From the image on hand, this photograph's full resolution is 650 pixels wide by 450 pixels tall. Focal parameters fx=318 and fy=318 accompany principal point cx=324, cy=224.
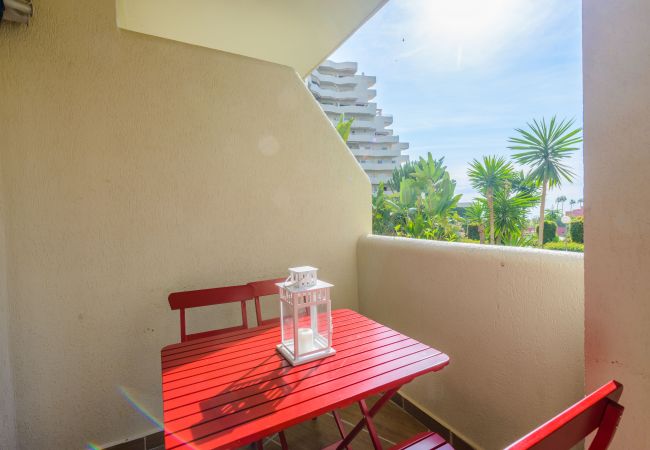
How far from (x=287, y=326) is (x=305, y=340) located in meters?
0.19

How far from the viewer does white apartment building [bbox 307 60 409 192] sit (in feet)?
64.2

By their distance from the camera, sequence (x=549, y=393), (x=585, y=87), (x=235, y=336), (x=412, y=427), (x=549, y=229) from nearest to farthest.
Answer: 1. (x=585, y=87)
2. (x=549, y=393)
3. (x=235, y=336)
4. (x=412, y=427)
5. (x=549, y=229)

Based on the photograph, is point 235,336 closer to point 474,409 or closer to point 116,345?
point 116,345

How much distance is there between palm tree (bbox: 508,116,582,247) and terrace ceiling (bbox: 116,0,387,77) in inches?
199

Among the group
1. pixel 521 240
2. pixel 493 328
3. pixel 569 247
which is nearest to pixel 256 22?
pixel 493 328

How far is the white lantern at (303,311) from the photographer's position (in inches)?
53.8

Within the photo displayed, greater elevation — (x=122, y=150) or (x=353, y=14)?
(x=353, y=14)

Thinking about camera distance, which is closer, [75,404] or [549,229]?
[75,404]

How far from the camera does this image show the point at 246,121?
99.0 inches

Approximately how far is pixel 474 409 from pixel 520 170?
18.9 feet

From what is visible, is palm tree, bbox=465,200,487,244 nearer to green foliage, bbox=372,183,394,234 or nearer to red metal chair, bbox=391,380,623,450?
green foliage, bbox=372,183,394,234

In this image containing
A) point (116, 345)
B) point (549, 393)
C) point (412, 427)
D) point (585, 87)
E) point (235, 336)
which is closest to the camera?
point (585, 87)

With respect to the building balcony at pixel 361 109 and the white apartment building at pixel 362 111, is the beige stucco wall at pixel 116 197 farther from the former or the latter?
the building balcony at pixel 361 109

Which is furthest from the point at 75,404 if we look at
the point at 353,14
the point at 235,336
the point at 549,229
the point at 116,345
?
the point at 549,229
